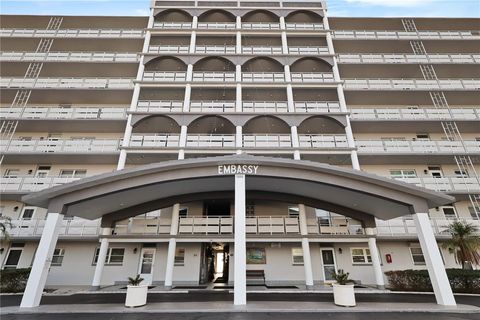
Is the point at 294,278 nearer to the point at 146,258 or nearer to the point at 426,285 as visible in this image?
the point at 426,285

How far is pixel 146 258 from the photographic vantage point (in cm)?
1706

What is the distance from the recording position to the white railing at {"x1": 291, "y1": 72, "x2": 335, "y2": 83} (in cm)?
2150

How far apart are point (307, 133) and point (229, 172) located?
1192 cm

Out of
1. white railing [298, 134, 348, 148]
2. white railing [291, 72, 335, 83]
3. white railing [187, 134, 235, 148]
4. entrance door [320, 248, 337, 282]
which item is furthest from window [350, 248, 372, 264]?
white railing [291, 72, 335, 83]

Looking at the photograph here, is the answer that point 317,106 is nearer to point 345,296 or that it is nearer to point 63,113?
point 345,296

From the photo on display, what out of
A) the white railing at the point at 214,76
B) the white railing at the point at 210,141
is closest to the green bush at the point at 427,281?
the white railing at the point at 210,141

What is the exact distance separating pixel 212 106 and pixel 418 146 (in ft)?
54.4

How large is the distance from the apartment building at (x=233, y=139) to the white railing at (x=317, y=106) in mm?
241

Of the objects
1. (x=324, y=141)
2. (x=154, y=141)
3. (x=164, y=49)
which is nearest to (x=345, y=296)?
(x=324, y=141)

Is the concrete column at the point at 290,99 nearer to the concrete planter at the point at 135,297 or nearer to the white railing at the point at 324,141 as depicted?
the white railing at the point at 324,141

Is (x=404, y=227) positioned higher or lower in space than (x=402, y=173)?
lower

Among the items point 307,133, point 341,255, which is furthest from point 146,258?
point 307,133

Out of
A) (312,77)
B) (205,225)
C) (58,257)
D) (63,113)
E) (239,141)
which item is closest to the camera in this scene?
(205,225)

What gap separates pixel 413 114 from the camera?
65.5 feet
